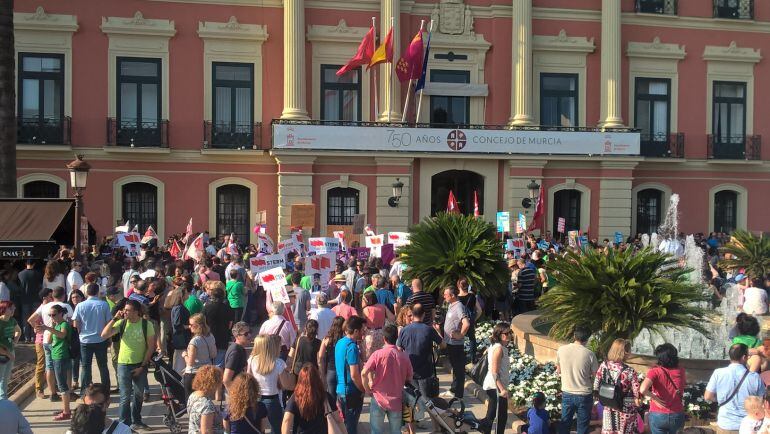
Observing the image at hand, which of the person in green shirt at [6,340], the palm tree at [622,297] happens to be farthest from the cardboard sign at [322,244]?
the person in green shirt at [6,340]

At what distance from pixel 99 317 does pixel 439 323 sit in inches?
231

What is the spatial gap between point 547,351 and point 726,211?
22.7m

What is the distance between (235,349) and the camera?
8844 mm

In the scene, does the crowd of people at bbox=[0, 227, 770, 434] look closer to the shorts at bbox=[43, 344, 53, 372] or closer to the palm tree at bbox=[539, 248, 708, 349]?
the shorts at bbox=[43, 344, 53, 372]

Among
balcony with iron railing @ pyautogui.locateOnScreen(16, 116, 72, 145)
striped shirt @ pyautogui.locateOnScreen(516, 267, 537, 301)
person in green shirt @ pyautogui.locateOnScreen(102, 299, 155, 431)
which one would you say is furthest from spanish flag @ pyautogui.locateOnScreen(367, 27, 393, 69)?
person in green shirt @ pyautogui.locateOnScreen(102, 299, 155, 431)

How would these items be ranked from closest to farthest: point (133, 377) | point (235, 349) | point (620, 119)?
1. point (235, 349)
2. point (133, 377)
3. point (620, 119)

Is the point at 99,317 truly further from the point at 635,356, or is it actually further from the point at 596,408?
the point at 635,356

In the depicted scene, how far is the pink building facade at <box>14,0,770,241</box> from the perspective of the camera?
26.9m

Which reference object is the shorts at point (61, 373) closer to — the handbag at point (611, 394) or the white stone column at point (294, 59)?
the handbag at point (611, 394)

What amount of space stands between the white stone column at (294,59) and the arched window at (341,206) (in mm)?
2917

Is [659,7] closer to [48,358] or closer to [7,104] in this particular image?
[7,104]

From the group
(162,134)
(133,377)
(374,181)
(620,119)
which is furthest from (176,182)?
(133,377)

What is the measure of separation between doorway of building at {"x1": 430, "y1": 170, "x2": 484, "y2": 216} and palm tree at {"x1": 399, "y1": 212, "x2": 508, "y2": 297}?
13.0m

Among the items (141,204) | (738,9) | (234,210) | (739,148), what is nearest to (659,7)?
A: (738,9)
